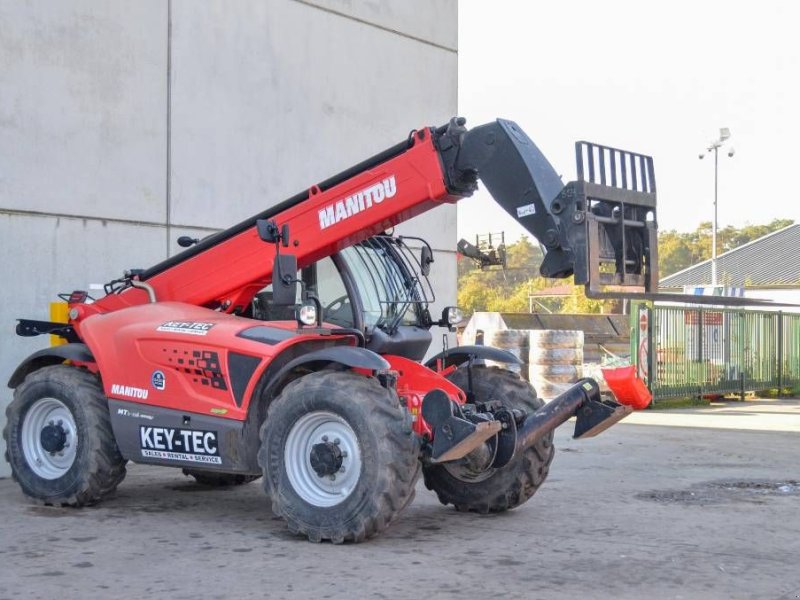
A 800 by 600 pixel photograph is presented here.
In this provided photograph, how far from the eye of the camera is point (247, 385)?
8312mm

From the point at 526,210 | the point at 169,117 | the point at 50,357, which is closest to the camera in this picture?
the point at 526,210

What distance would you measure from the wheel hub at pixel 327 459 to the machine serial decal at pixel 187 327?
1380mm

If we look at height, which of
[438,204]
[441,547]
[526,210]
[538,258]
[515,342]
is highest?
[538,258]

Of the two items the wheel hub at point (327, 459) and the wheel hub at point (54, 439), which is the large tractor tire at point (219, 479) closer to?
the wheel hub at point (54, 439)

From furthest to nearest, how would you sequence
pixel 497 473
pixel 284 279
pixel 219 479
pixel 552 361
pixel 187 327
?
pixel 552 361 → pixel 219 479 → pixel 497 473 → pixel 187 327 → pixel 284 279

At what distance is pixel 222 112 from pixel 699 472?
6603 millimetres

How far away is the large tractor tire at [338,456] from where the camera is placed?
25.0 ft

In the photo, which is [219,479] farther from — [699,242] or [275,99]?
[699,242]

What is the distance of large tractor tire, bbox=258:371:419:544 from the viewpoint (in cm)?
763

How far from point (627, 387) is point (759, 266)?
192 ft

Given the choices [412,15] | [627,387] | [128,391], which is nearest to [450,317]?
[627,387]

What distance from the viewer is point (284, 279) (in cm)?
850

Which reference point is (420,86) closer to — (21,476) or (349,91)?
(349,91)

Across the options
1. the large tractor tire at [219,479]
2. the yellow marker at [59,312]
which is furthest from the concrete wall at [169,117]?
the large tractor tire at [219,479]
